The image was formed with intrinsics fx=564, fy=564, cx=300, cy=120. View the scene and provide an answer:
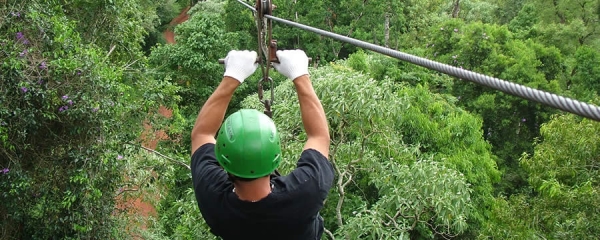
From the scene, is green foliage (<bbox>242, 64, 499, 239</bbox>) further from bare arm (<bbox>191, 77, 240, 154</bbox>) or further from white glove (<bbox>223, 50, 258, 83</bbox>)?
bare arm (<bbox>191, 77, 240, 154</bbox>)

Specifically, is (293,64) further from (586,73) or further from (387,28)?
(387,28)

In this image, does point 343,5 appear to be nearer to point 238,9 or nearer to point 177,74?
point 238,9

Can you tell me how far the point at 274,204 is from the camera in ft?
5.58

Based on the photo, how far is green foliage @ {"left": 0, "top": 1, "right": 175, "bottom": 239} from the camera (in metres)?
5.11

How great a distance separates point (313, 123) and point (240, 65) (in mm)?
450

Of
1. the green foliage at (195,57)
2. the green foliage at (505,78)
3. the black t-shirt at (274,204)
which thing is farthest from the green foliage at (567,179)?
the green foliage at (195,57)

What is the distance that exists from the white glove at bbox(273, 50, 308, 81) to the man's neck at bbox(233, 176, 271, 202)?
590 mm

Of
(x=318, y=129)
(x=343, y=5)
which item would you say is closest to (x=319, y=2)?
(x=343, y=5)

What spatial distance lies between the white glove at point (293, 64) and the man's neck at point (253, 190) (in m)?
Result: 0.59

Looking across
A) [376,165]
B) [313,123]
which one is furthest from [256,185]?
[376,165]

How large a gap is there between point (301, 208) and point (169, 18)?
23.9 metres

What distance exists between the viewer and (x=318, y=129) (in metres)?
1.98

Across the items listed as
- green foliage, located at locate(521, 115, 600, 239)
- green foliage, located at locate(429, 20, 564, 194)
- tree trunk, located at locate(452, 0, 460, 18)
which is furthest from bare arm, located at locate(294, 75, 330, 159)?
tree trunk, located at locate(452, 0, 460, 18)

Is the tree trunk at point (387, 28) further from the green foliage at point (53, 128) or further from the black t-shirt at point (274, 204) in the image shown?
the black t-shirt at point (274, 204)
